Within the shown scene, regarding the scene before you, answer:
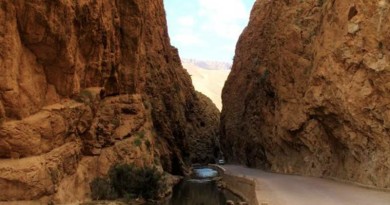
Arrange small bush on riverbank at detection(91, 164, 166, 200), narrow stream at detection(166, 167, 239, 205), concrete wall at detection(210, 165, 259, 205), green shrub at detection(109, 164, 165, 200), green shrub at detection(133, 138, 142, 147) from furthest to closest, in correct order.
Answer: narrow stream at detection(166, 167, 239, 205)
green shrub at detection(133, 138, 142, 147)
concrete wall at detection(210, 165, 259, 205)
green shrub at detection(109, 164, 165, 200)
small bush on riverbank at detection(91, 164, 166, 200)

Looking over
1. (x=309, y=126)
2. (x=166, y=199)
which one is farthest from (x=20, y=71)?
(x=309, y=126)

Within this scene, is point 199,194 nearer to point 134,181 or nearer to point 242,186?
→ point 242,186

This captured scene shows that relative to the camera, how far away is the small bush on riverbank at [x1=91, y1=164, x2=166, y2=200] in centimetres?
2507

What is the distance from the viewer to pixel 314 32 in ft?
126

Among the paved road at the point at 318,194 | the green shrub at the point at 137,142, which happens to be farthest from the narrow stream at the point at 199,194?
the paved road at the point at 318,194

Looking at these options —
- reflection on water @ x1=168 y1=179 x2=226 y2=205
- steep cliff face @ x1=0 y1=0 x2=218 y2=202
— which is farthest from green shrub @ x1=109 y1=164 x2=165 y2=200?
reflection on water @ x1=168 y1=179 x2=226 y2=205

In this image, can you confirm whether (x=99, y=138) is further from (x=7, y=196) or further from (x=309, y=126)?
(x=309, y=126)

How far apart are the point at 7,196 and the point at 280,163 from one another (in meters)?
28.9

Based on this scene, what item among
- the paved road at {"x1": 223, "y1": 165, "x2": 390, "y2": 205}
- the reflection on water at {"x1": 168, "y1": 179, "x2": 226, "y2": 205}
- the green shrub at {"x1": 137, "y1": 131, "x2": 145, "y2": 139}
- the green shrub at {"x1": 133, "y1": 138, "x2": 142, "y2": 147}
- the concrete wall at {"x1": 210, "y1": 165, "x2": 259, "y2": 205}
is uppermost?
the green shrub at {"x1": 137, "y1": 131, "x2": 145, "y2": 139}

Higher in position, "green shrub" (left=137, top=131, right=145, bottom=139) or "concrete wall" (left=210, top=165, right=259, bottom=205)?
"green shrub" (left=137, top=131, right=145, bottom=139)

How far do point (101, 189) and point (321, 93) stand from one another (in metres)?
16.7

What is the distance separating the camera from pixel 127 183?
1056 inches

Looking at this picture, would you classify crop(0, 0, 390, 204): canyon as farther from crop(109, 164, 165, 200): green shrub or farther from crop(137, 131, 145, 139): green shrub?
crop(109, 164, 165, 200): green shrub

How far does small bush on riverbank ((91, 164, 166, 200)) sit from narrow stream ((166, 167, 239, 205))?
352 cm
